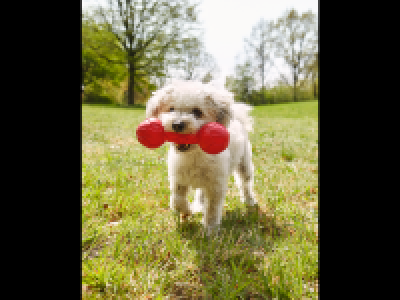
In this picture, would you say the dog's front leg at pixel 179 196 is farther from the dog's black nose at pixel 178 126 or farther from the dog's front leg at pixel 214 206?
the dog's black nose at pixel 178 126

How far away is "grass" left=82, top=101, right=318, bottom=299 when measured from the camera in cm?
191

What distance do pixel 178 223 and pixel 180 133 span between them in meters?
1.08

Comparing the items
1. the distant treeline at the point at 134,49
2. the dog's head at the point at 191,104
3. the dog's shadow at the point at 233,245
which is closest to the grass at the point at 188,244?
the dog's shadow at the point at 233,245

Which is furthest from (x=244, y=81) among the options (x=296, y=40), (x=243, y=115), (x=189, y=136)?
(x=189, y=136)

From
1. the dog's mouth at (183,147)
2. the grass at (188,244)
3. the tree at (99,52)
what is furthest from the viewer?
the tree at (99,52)

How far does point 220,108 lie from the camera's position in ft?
9.82

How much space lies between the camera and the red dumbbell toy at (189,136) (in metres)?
2.39

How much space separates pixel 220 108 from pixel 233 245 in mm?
1473

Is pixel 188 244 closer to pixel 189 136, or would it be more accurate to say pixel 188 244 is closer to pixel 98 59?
pixel 189 136

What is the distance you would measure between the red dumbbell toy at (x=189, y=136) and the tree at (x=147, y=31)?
2893cm

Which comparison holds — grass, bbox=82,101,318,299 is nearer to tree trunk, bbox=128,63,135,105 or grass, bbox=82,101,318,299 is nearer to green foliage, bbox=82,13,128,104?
tree trunk, bbox=128,63,135,105

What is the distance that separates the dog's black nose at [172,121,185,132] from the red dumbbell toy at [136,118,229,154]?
0.05 meters

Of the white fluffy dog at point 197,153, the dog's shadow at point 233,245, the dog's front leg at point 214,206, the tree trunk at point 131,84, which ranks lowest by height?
the dog's shadow at point 233,245
